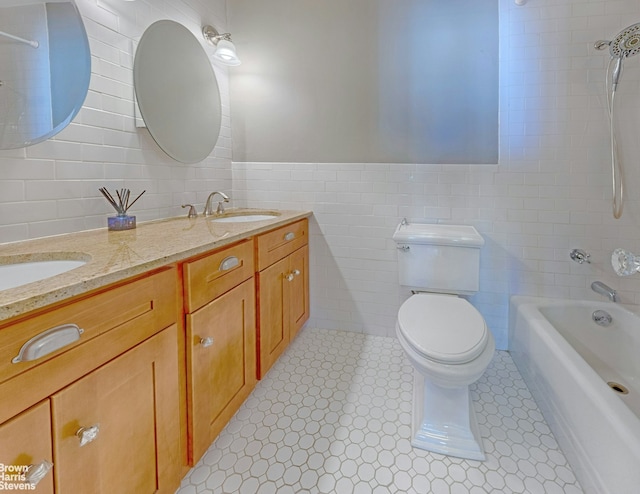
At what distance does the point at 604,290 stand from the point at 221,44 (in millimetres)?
2568

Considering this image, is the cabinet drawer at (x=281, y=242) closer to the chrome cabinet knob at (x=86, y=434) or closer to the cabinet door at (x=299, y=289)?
the cabinet door at (x=299, y=289)

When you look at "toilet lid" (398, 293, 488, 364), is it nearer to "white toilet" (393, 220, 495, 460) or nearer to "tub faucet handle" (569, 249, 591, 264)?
"white toilet" (393, 220, 495, 460)

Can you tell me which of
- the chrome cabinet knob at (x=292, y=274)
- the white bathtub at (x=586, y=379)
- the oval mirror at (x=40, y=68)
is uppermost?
the oval mirror at (x=40, y=68)

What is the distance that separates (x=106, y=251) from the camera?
1064mm


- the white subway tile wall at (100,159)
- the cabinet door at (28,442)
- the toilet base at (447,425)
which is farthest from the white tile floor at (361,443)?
the white subway tile wall at (100,159)

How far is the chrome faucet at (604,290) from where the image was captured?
5.98 feet

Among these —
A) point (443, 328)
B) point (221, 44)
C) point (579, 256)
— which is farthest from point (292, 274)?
point (579, 256)

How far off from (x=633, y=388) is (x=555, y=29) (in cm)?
189

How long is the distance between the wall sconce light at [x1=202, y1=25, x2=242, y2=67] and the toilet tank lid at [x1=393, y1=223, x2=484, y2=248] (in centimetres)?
148

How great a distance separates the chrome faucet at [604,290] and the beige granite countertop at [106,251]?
1.75 m

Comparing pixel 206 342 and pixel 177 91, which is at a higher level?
pixel 177 91

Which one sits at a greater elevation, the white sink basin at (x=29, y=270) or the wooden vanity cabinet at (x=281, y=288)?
the white sink basin at (x=29, y=270)

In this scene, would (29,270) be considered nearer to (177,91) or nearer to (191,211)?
(191,211)

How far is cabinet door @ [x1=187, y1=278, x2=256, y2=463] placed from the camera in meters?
1.19
